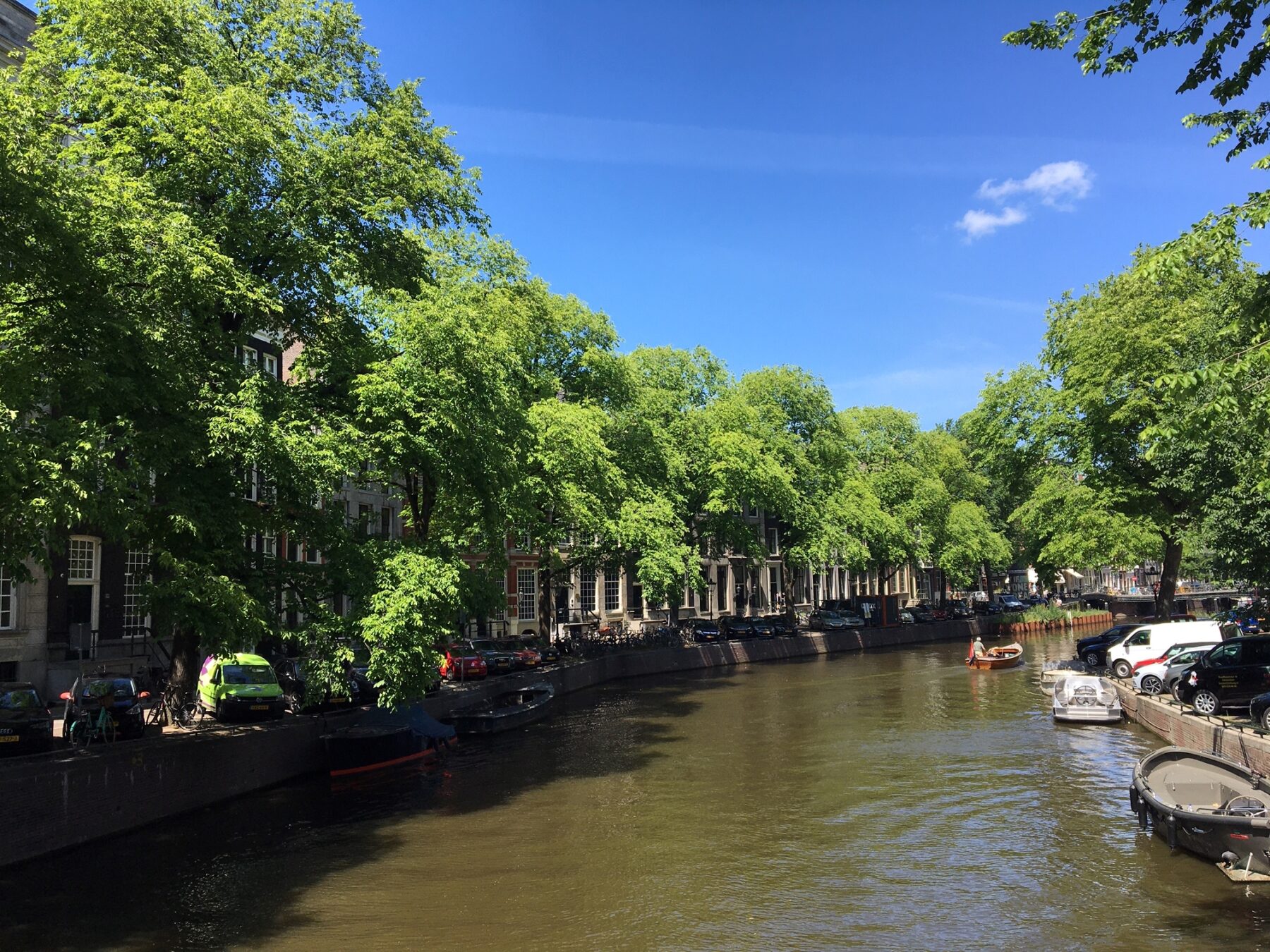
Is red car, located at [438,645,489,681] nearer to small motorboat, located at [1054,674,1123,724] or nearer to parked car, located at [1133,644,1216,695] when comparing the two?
small motorboat, located at [1054,674,1123,724]

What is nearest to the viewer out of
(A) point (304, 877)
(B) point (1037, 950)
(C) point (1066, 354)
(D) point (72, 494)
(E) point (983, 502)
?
(B) point (1037, 950)

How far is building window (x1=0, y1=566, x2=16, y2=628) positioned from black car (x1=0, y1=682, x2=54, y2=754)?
925 cm

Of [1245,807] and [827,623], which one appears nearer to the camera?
[1245,807]

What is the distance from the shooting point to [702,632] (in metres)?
56.9

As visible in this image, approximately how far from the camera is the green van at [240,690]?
941 inches

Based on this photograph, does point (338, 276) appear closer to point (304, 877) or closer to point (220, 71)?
point (220, 71)

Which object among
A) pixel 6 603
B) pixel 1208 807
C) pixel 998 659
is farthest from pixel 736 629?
pixel 1208 807

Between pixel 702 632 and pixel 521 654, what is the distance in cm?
1805

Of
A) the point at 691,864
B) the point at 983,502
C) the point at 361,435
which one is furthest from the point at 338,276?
the point at 983,502

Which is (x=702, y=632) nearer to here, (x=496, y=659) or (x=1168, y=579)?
(x=496, y=659)

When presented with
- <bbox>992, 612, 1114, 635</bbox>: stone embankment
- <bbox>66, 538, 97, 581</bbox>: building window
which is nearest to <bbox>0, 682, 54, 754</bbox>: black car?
<bbox>66, 538, 97, 581</bbox>: building window

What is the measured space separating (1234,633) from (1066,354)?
16057 millimetres

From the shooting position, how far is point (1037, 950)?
39.2 ft

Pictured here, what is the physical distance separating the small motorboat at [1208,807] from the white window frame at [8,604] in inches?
1137
